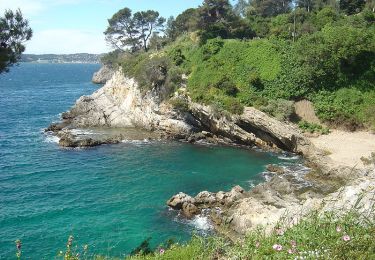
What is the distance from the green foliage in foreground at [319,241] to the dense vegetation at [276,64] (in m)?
32.5

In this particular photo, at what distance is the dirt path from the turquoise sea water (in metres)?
4.76

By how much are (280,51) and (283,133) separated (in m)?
13.9

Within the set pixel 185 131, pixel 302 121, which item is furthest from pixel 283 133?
pixel 185 131

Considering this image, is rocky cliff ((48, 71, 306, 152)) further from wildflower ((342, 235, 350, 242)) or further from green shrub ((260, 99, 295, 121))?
wildflower ((342, 235, 350, 242))

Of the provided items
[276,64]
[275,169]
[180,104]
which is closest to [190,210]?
[275,169]

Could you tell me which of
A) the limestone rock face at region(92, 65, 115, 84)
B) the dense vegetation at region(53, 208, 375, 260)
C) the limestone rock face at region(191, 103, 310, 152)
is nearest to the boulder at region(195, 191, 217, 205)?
the limestone rock face at region(191, 103, 310, 152)

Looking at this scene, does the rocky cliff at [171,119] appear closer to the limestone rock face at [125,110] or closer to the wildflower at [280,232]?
the limestone rock face at [125,110]

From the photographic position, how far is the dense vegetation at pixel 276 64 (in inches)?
1617

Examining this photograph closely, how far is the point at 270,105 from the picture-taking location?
40781 mm

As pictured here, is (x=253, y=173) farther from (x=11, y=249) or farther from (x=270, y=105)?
(x=11, y=249)

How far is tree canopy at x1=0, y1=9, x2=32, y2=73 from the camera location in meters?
16.9

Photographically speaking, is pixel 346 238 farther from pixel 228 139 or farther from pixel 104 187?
pixel 228 139

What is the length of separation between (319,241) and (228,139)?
36415mm

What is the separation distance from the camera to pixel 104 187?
31.5 meters
